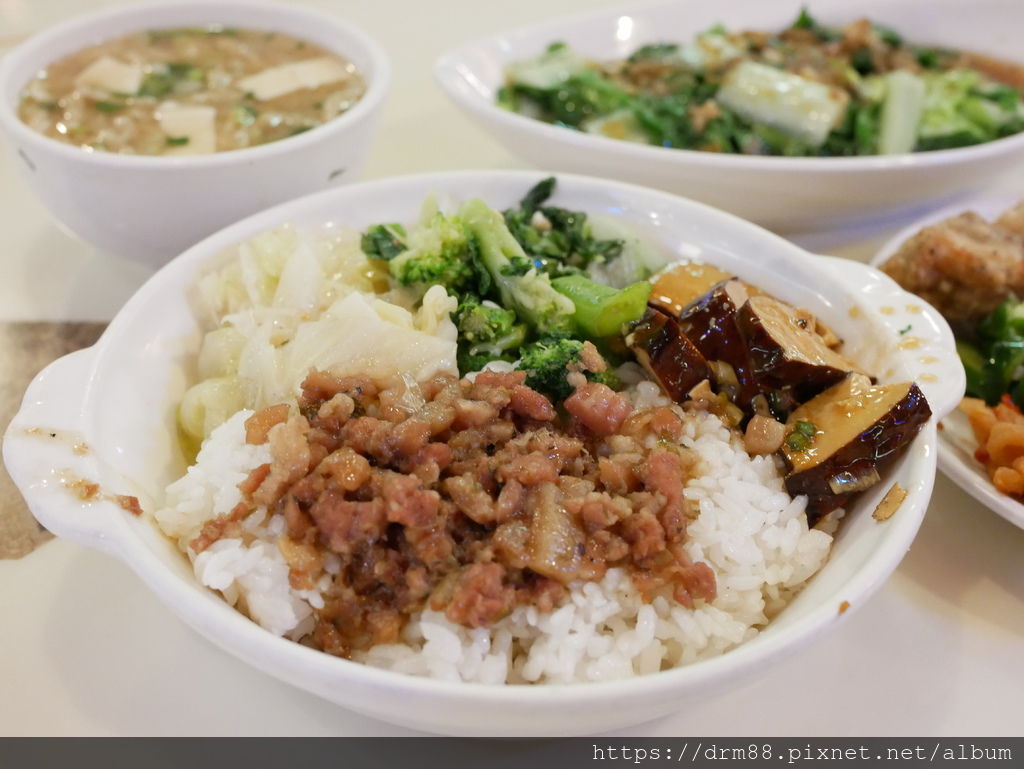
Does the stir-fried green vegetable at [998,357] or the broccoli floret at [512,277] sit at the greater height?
the broccoli floret at [512,277]

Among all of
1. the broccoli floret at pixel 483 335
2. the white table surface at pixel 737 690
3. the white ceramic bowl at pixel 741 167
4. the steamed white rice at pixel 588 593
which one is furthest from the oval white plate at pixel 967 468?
the broccoli floret at pixel 483 335

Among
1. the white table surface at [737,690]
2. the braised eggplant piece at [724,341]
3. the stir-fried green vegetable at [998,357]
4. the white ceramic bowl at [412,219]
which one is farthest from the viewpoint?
the stir-fried green vegetable at [998,357]

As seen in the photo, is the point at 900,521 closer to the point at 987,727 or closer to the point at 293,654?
the point at 987,727

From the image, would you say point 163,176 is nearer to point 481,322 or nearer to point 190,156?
point 190,156

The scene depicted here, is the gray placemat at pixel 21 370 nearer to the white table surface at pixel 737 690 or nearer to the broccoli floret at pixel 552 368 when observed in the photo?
the white table surface at pixel 737 690

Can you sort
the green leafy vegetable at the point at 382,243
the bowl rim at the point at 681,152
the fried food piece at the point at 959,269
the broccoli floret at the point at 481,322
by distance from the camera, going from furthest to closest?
the bowl rim at the point at 681,152 < the fried food piece at the point at 959,269 < the green leafy vegetable at the point at 382,243 < the broccoli floret at the point at 481,322

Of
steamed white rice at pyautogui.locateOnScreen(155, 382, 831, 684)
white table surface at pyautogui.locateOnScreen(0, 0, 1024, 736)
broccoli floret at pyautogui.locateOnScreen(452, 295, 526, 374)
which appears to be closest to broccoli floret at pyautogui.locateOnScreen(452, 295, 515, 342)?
broccoli floret at pyautogui.locateOnScreen(452, 295, 526, 374)

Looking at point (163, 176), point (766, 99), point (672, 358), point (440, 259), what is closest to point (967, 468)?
point (672, 358)
